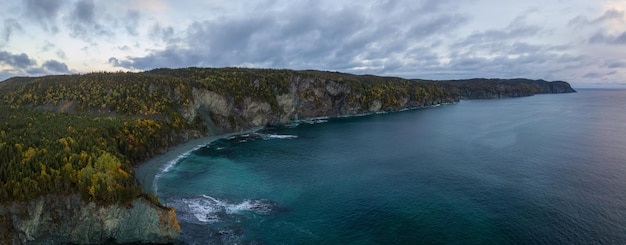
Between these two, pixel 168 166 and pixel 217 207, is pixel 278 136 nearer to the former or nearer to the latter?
pixel 168 166

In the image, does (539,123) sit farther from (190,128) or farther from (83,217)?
(83,217)

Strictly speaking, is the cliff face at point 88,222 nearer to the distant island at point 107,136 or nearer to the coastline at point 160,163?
the distant island at point 107,136

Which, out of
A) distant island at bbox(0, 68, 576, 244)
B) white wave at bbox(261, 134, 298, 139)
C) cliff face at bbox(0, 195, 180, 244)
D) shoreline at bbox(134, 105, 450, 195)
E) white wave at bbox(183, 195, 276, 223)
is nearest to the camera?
cliff face at bbox(0, 195, 180, 244)

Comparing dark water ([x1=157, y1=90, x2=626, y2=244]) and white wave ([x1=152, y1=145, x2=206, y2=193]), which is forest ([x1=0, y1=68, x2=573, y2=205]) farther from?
dark water ([x1=157, y1=90, x2=626, y2=244])

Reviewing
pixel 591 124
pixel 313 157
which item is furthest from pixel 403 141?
pixel 591 124

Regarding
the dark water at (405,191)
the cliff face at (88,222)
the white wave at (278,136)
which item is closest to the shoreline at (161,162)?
the dark water at (405,191)

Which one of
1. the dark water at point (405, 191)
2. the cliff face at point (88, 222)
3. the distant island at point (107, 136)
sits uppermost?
the distant island at point (107, 136)

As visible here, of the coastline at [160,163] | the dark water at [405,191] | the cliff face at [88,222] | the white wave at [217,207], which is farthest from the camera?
the coastline at [160,163]

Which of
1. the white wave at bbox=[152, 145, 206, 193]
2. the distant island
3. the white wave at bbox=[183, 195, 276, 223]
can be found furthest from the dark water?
the distant island
